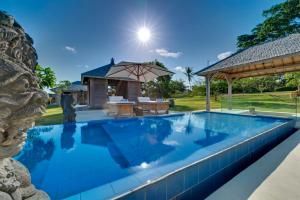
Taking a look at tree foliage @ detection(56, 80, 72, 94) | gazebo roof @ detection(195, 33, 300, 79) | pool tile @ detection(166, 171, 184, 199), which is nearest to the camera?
pool tile @ detection(166, 171, 184, 199)

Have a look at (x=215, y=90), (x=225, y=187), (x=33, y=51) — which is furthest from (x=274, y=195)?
(x=215, y=90)

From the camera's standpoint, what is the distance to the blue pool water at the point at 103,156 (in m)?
2.37

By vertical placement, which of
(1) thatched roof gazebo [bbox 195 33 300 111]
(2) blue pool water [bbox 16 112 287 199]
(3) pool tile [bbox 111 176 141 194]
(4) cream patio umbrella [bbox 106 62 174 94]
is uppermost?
(1) thatched roof gazebo [bbox 195 33 300 111]

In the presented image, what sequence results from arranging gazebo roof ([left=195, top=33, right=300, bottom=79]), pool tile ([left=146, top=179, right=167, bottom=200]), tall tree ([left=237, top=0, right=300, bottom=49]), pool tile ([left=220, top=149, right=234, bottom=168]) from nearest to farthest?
pool tile ([left=146, top=179, right=167, bottom=200]) < pool tile ([left=220, top=149, right=234, bottom=168]) < gazebo roof ([left=195, top=33, right=300, bottom=79]) < tall tree ([left=237, top=0, right=300, bottom=49])

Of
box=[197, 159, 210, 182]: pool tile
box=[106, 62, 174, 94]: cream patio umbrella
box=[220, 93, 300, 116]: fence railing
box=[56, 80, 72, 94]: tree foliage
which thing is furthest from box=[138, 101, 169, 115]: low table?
box=[56, 80, 72, 94]: tree foliage

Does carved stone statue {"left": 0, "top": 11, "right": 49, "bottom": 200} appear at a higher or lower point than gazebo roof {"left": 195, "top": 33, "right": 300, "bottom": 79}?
lower

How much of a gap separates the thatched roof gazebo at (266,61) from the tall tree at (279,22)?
12616 mm

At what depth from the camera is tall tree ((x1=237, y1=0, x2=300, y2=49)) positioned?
60.6 ft

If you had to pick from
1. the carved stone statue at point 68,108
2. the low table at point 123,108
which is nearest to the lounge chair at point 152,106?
the low table at point 123,108

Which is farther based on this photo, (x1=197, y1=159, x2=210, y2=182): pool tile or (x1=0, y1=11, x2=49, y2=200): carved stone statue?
(x1=197, y1=159, x2=210, y2=182): pool tile

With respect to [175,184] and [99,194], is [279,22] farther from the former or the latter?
[99,194]

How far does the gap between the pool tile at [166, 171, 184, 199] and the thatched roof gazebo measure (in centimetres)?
805

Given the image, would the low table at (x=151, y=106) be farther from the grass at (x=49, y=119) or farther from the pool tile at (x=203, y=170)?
the pool tile at (x=203, y=170)

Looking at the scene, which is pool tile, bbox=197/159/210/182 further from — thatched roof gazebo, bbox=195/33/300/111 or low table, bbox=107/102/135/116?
thatched roof gazebo, bbox=195/33/300/111
